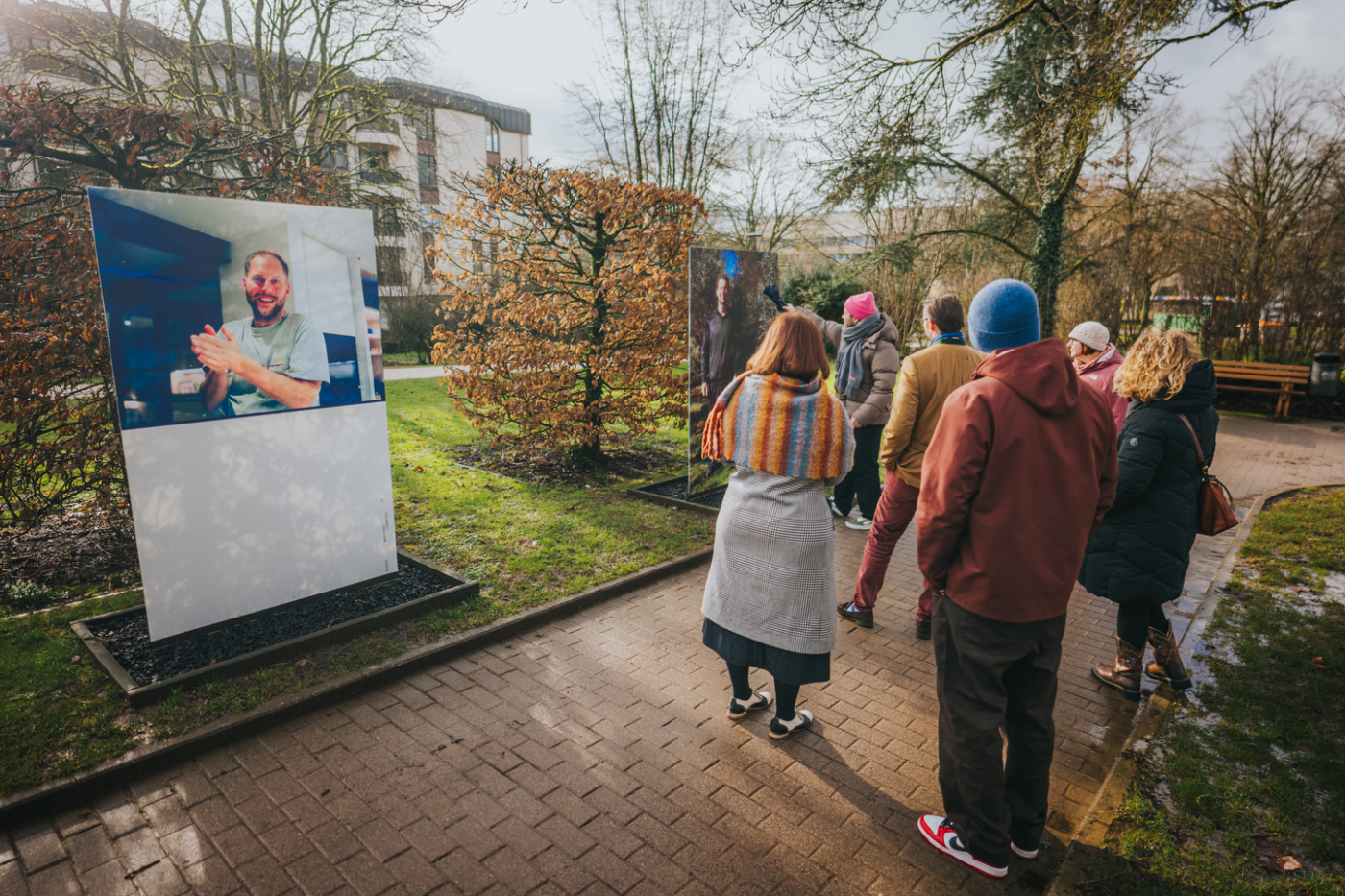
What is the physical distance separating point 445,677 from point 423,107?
1633cm

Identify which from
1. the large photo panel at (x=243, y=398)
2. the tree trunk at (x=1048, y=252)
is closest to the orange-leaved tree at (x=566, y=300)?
the large photo panel at (x=243, y=398)

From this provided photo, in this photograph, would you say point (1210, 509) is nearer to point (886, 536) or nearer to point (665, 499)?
point (886, 536)

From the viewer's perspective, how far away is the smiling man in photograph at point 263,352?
13.3ft

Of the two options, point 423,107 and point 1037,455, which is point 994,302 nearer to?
point 1037,455

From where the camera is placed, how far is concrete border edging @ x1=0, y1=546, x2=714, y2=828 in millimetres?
2822

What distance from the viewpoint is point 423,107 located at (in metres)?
16.5

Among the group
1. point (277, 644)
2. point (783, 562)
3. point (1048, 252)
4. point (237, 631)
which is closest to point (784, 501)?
point (783, 562)

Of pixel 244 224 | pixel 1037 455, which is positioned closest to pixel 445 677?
pixel 244 224

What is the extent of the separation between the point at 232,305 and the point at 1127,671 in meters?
5.58

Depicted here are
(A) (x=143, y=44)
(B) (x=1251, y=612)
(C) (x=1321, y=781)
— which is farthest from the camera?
(A) (x=143, y=44)

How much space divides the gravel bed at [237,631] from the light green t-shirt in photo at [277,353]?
52.8 inches

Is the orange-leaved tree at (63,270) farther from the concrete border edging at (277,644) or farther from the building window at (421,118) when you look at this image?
the building window at (421,118)

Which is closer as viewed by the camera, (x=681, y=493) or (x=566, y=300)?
(x=681, y=493)

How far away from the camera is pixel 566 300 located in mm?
8258
